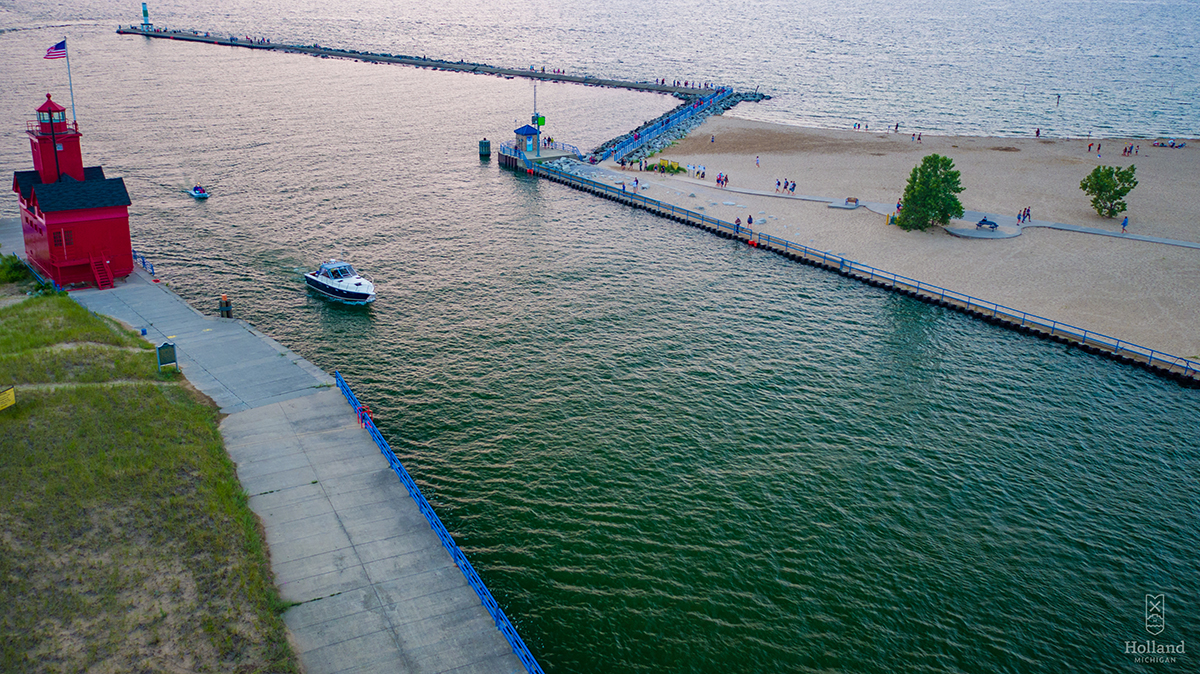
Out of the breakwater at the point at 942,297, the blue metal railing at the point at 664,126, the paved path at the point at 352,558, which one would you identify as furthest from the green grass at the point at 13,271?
the blue metal railing at the point at 664,126

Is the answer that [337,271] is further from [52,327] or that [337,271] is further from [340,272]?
[52,327]

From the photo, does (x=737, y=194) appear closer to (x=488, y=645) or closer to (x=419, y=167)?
(x=419, y=167)

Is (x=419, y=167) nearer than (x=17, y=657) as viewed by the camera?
No

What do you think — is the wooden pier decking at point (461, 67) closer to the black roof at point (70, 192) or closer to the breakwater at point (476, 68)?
the breakwater at point (476, 68)

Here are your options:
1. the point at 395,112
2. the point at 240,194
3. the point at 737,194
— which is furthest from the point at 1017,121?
the point at 240,194

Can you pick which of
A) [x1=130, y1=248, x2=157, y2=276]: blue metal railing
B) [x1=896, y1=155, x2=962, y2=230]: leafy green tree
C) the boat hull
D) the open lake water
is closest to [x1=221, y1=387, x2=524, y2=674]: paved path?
the open lake water

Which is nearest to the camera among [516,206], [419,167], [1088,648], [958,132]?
[1088,648]

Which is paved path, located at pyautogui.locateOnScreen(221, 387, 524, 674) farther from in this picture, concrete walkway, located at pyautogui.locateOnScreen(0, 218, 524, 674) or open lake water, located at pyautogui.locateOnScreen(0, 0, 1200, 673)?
open lake water, located at pyautogui.locateOnScreen(0, 0, 1200, 673)

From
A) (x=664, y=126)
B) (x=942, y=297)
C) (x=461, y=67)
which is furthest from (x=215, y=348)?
(x=461, y=67)
